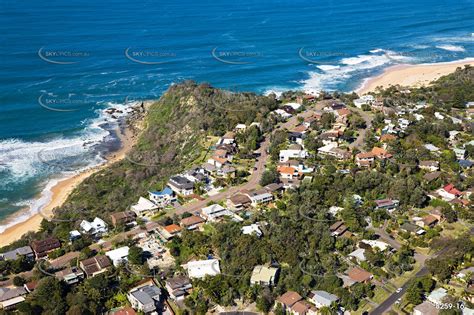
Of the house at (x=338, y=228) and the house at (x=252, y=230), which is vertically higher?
the house at (x=252, y=230)

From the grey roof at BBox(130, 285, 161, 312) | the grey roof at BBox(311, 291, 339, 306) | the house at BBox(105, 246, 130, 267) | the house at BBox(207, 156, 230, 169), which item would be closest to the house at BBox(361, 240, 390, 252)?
the grey roof at BBox(311, 291, 339, 306)

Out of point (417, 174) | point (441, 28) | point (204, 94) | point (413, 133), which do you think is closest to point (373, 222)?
point (417, 174)

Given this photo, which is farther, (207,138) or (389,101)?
(389,101)

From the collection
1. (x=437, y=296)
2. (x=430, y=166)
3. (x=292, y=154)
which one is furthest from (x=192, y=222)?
(x=430, y=166)

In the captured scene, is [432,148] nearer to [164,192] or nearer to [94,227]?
[164,192]

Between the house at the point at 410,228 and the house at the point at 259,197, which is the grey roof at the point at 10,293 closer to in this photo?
the house at the point at 259,197

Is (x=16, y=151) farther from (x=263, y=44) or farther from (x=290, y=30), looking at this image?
(x=290, y=30)

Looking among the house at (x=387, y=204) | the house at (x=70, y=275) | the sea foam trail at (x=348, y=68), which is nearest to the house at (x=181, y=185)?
the house at (x=70, y=275)
